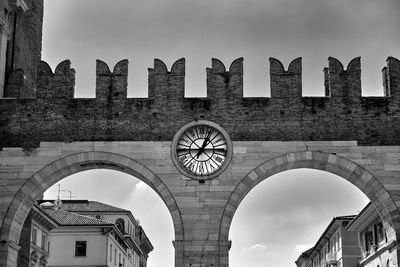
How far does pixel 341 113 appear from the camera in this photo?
29.3 meters

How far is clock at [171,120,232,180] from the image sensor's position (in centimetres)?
2878

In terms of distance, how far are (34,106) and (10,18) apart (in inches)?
155

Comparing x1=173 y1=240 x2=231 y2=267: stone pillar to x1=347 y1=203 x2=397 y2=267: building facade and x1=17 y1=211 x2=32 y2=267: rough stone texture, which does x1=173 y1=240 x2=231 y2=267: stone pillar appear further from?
x1=347 y1=203 x2=397 y2=267: building facade

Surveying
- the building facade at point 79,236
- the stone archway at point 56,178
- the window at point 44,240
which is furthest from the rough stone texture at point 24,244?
the window at point 44,240

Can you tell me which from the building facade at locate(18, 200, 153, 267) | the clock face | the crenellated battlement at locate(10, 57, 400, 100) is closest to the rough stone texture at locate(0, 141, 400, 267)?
the clock face

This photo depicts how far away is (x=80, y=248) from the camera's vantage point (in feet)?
189

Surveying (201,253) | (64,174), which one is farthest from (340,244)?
(64,174)

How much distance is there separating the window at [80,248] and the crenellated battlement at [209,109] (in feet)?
95.0

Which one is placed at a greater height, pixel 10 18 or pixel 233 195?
pixel 10 18

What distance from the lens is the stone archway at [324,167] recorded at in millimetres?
28297

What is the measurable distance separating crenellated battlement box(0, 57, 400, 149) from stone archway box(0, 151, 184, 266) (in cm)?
75

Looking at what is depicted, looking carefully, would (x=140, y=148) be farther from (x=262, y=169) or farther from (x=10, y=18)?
(x=10, y=18)

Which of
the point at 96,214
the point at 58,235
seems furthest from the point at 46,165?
the point at 96,214

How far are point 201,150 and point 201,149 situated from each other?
3 cm
